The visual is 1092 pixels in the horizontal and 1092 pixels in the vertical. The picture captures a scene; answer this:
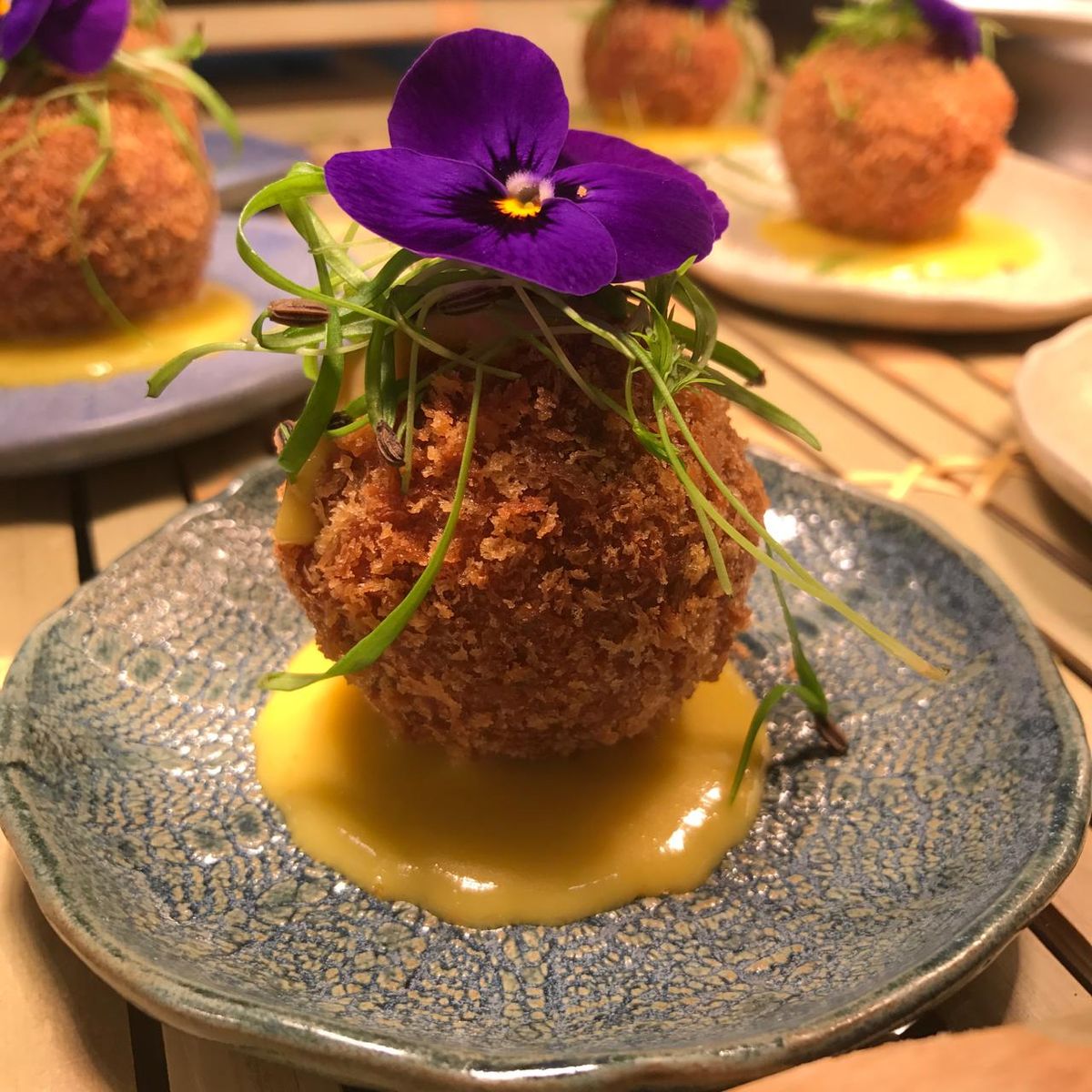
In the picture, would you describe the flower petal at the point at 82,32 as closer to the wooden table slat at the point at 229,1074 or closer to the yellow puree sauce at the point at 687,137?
the wooden table slat at the point at 229,1074

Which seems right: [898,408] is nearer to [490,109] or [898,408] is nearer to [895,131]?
[895,131]

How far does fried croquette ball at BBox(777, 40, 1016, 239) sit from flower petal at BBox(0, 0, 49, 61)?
67.8 inches

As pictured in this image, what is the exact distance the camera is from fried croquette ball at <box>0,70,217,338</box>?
73.9 inches

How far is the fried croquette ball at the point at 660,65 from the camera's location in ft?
12.2

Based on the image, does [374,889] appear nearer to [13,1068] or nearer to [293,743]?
[293,743]

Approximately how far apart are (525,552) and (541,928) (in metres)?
0.38

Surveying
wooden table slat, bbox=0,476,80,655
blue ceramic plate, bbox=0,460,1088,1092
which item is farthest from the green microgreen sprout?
wooden table slat, bbox=0,476,80,655

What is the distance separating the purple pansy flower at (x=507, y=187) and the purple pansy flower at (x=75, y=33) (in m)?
1.24

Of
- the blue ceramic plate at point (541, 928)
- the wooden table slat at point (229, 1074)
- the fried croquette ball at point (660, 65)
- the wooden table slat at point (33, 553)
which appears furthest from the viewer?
the fried croquette ball at point (660, 65)

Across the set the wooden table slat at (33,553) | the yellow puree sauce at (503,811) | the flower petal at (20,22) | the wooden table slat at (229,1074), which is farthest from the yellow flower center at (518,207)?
the flower petal at (20,22)

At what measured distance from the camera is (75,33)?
1.93 m

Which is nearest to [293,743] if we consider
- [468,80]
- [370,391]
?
[370,391]

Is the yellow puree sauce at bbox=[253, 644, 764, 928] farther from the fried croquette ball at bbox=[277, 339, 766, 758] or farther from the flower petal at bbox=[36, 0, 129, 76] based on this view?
the flower petal at bbox=[36, 0, 129, 76]

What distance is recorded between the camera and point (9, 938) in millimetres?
1095
